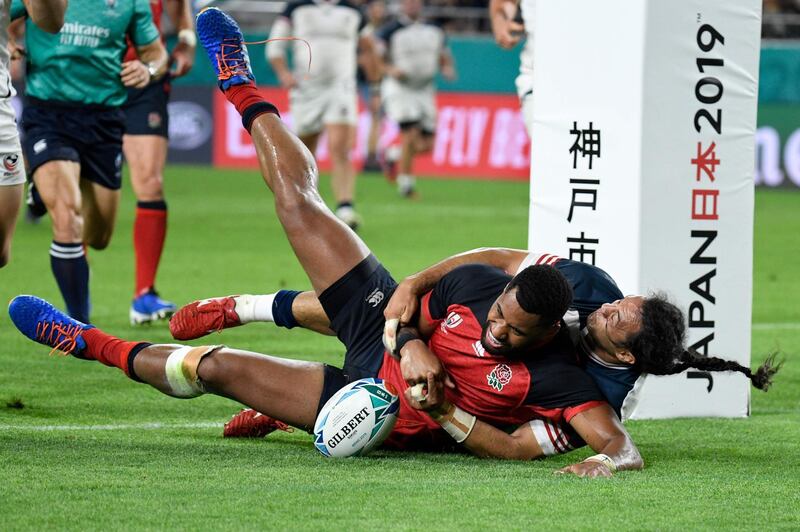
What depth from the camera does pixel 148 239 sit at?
9.10 meters

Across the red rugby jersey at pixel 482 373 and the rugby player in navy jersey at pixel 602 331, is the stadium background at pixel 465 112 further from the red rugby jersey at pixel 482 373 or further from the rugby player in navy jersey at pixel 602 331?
the red rugby jersey at pixel 482 373

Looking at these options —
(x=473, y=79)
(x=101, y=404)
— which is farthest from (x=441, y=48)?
(x=101, y=404)

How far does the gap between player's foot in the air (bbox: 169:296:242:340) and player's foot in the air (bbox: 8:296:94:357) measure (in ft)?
1.77

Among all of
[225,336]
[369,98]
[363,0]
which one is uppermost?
[363,0]

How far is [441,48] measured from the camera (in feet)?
68.0

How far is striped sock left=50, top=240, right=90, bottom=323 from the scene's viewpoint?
26.4 feet

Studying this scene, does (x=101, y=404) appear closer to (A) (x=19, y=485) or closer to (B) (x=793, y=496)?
(A) (x=19, y=485)

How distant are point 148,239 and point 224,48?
2.77m

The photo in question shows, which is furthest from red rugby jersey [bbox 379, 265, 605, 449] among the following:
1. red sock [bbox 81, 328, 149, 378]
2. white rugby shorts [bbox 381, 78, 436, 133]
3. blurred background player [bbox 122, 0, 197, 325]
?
white rugby shorts [bbox 381, 78, 436, 133]

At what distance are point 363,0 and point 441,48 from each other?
4.29 m

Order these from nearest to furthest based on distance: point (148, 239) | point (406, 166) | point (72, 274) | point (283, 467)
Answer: point (283, 467) < point (72, 274) < point (148, 239) < point (406, 166)

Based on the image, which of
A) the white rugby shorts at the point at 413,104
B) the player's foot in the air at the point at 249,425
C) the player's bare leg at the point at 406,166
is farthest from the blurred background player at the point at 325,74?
the player's foot in the air at the point at 249,425

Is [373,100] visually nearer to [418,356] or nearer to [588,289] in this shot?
[588,289]

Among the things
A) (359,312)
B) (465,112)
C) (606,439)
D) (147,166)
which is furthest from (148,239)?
(465,112)
